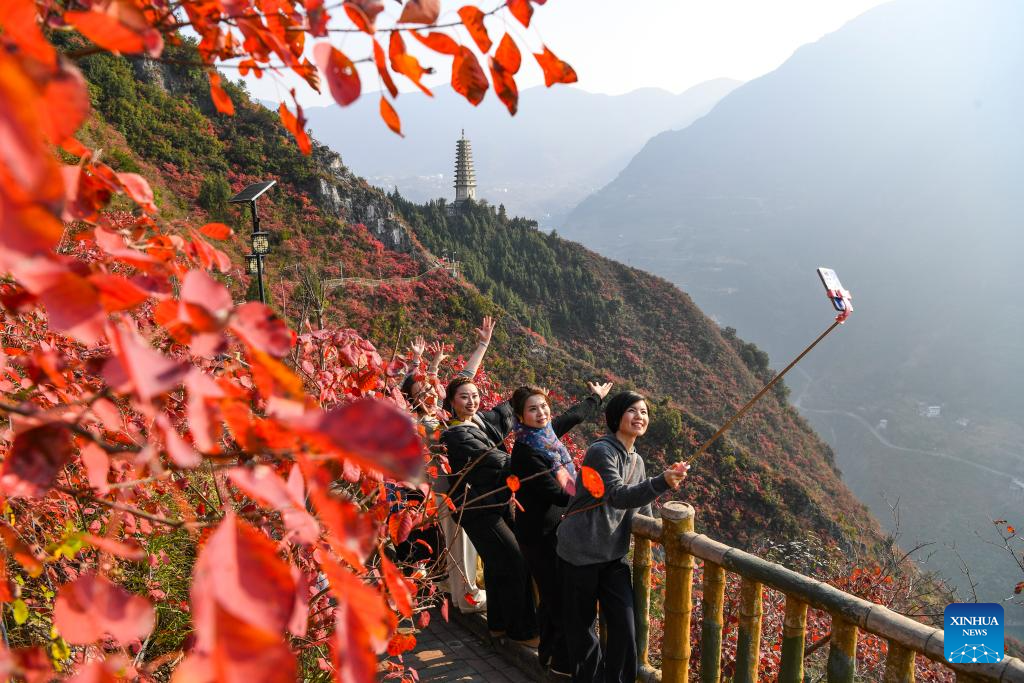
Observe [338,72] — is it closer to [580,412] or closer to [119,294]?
[119,294]

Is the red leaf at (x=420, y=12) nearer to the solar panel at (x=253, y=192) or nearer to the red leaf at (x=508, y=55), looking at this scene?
the red leaf at (x=508, y=55)

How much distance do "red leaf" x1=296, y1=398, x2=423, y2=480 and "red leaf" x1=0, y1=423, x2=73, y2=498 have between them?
36 cm

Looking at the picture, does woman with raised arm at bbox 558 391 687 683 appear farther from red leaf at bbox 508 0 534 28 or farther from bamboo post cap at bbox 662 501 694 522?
red leaf at bbox 508 0 534 28

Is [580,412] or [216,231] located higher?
[216,231]

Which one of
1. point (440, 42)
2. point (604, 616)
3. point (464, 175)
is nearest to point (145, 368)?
point (440, 42)

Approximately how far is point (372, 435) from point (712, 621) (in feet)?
8.14

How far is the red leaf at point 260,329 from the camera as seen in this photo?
50 cm

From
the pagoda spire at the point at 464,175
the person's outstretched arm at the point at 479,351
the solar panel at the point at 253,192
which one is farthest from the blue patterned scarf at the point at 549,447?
the pagoda spire at the point at 464,175

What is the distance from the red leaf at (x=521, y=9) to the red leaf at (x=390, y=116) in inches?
9.5

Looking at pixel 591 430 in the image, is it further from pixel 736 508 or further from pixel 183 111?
pixel 183 111

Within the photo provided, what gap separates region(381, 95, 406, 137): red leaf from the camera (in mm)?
1003

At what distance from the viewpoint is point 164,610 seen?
2.56 m

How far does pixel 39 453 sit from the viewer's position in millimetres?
641

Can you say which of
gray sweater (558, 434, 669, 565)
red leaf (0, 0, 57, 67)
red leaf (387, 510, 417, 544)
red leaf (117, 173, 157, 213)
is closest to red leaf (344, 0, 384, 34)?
red leaf (117, 173, 157, 213)
